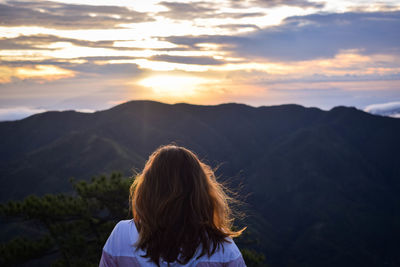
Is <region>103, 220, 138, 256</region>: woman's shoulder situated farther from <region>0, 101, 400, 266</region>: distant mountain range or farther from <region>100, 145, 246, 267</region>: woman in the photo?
<region>0, 101, 400, 266</region>: distant mountain range

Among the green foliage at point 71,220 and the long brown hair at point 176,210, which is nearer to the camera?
the long brown hair at point 176,210

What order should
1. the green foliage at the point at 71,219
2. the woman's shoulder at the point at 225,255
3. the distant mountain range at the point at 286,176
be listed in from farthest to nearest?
the distant mountain range at the point at 286,176 → the green foliage at the point at 71,219 → the woman's shoulder at the point at 225,255

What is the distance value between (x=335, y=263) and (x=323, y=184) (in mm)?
59688

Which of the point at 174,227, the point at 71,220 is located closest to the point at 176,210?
the point at 174,227

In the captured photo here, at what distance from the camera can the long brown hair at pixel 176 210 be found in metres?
2.50

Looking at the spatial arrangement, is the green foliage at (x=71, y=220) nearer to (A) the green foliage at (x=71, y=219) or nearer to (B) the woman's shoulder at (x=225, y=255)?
(A) the green foliage at (x=71, y=219)

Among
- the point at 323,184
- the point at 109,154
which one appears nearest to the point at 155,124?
the point at 109,154

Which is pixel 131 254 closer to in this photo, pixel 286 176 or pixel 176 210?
pixel 176 210

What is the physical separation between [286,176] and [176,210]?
176 m

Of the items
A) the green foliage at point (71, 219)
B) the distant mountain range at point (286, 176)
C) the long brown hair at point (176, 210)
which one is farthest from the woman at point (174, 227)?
the distant mountain range at point (286, 176)

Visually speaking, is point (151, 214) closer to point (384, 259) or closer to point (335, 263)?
point (335, 263)

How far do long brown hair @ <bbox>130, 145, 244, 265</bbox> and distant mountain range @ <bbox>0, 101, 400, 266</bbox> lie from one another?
91327 mm

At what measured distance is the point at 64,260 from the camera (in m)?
15.1

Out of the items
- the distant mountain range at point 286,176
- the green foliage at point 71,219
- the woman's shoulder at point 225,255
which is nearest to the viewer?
the woman's shoulder at point 225,255
